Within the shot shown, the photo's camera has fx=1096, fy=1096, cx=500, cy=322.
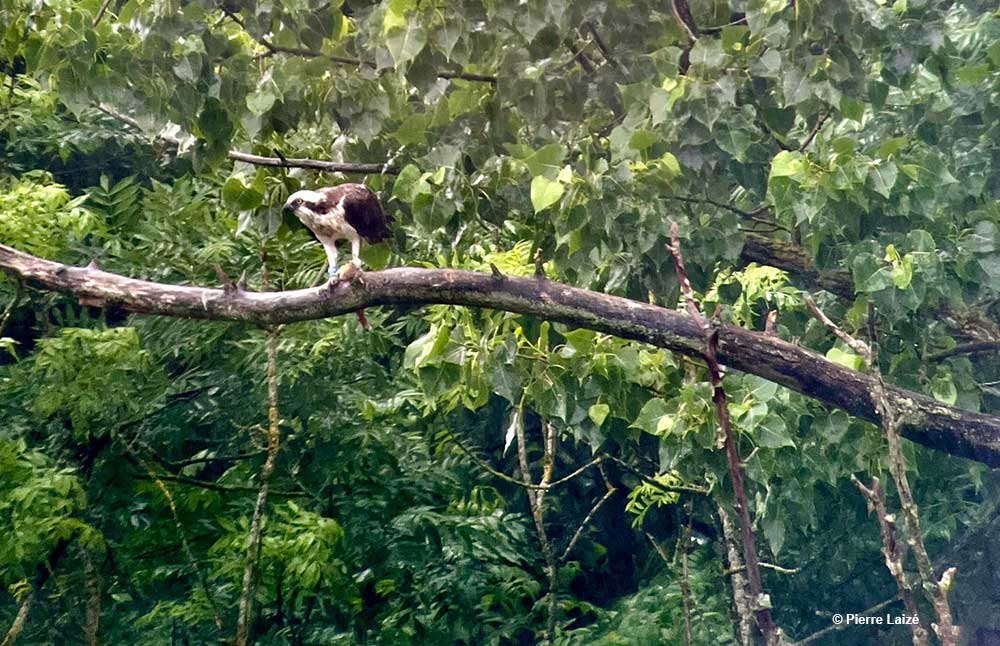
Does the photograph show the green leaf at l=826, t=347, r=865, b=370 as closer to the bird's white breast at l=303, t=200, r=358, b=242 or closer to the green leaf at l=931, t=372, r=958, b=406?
the green leaf at l=931, t=372, r=958, b=406

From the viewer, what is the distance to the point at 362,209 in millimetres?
3254

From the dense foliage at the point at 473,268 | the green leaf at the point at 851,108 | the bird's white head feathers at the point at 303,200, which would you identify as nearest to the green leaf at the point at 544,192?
the dense foliage at the point at 473,268

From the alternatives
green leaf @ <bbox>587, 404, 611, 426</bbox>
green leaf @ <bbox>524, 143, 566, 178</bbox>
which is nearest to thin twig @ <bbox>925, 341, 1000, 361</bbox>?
green leaf @ <bbox>587, 404, 611, 426</bbox>

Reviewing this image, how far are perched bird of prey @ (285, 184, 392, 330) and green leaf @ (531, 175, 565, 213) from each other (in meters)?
0.56

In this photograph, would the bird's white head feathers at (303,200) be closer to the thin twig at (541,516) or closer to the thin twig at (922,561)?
the thin twig at (541,516)

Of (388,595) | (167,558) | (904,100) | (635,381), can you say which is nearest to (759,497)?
(635,381)

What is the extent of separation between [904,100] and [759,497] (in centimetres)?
156

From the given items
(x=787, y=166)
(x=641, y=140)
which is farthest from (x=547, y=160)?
(x=787, y=166)

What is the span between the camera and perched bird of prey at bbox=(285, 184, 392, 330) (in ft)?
10.4

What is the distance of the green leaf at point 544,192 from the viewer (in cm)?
285

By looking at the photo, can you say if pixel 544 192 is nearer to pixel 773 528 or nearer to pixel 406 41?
pixel 406 41

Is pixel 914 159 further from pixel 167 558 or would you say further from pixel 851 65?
pixel 167 558

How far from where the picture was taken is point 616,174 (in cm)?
304

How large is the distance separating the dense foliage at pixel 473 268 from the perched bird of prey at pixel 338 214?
149mm
